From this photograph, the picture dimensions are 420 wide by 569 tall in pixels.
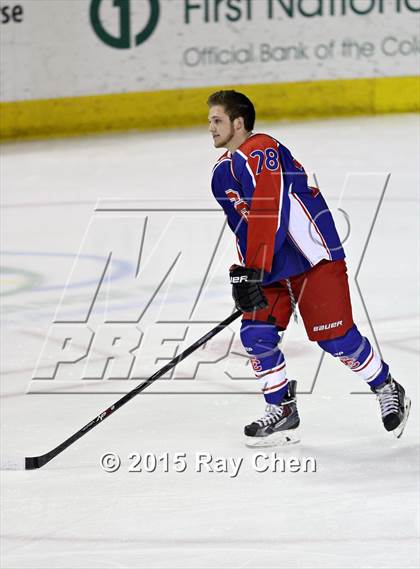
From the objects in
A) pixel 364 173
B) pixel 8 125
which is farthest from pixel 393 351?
pixel 8 125

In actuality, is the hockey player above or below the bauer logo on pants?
above

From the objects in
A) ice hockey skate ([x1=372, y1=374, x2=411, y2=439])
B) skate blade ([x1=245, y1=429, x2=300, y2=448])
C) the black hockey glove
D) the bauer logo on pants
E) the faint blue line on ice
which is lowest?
the bauer logo on pants

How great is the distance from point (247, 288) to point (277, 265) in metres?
0.15

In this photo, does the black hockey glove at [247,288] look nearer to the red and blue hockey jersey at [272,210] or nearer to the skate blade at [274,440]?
the red and blue hockey jersey at [272,210]

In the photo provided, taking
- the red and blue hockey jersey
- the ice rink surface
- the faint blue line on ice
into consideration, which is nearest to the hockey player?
the red and blue hockey jersey

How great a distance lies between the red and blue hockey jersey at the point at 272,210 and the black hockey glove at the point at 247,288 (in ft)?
0.08

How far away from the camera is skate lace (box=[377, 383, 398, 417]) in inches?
139

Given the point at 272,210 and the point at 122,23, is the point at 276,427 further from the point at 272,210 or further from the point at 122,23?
the point at 122,23

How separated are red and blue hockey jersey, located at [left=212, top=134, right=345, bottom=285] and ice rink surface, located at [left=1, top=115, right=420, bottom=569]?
53 cm

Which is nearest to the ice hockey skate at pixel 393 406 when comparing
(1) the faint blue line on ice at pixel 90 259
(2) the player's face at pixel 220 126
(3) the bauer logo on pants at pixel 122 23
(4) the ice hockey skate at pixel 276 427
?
(4) the ice hockey skate at pixel 276 427

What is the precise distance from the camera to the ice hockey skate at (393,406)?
3.53 m

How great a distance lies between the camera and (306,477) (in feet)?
10.9

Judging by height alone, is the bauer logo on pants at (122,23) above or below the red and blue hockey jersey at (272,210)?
below

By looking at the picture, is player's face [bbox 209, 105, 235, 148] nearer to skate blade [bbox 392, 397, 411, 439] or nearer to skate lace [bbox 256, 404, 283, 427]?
skate lace [bbox 256, 404, 283, 427]
